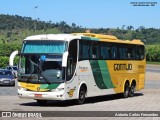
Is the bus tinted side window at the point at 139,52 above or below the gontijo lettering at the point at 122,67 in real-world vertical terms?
above

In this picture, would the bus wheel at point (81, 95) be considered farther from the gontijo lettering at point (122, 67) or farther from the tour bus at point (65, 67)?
the gontijo lettering at point (122, 67)

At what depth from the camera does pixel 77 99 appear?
2183 centimetres

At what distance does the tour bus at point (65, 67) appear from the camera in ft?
67.1

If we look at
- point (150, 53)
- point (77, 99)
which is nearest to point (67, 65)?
point (77, 99)

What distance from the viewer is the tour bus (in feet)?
67.1

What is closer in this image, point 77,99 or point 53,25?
point 77,99

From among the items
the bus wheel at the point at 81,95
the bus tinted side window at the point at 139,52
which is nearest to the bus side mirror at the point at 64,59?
the bus wheel at the point at 81,95

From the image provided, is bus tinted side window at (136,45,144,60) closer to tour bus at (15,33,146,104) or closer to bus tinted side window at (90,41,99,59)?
tour bus at (15,33,146,104)

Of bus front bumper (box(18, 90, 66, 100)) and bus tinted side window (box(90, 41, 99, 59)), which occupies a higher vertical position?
bus tinted side window (box(90, 41, 99, 59))

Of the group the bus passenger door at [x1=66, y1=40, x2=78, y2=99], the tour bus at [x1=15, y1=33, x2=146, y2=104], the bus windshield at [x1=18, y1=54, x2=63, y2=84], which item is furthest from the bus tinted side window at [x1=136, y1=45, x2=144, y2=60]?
the bus windshield at [x1=18, y1=54, x2=63, y2=84]

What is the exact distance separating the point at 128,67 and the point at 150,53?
102706 mm

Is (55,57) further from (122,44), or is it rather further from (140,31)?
(140,31)

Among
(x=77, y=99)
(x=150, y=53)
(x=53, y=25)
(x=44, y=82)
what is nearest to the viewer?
(x=44, y=82)

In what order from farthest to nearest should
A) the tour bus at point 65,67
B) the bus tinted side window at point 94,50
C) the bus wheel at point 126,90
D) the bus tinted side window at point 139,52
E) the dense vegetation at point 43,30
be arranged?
the dense vegetation at point 43,30 → the bus tinted side window at point 139,52 → the bus wheel at point 126,90 → the bus tinted side window at point 94,50 → the tour bus at point 65,67
